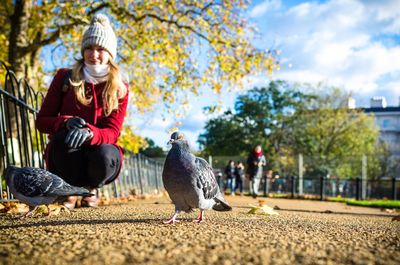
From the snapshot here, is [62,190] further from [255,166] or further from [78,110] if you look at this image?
[255,166]

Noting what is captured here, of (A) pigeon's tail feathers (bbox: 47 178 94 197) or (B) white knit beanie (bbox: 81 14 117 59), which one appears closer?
(A) pigeon's tail feathers (bbox: 47 178 94 197)

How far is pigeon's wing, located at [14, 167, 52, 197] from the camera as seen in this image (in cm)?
380

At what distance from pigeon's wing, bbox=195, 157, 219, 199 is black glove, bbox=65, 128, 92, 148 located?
1411mm

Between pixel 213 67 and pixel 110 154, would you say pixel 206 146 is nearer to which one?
pixel 213 67

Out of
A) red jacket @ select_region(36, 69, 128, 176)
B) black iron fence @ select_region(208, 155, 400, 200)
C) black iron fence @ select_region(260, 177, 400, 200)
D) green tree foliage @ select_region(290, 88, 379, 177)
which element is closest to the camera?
red jacket @ select_region(36, 69, 128, 176)

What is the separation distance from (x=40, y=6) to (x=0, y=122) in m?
9.45

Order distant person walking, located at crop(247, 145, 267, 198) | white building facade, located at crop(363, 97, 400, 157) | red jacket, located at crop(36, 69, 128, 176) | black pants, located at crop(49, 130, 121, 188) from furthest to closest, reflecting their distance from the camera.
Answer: white building facade, located at crop(363, 97, 400, 157), distant person walking, located at crop(247, 145, 267, 198), red jacket, located at crop(36, 69, 128, 176), black pants, located at crop(49, 130, 121, 188)

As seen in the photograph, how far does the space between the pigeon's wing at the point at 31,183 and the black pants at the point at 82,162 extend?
76cm

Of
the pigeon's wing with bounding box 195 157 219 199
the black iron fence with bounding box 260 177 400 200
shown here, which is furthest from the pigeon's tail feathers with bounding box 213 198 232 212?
the black iron fence with bounding box 260 177 400 200

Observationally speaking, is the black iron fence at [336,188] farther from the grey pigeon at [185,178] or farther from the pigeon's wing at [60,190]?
the grey pigeon at [185,178]

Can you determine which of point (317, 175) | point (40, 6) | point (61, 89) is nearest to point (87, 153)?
point (61, 89)

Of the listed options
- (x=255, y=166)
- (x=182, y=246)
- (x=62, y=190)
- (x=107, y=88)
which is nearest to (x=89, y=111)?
A: (x=107, y=88)

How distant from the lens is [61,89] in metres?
4.84

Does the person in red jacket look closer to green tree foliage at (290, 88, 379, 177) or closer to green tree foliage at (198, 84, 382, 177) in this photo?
green tree foliage at (198, 84, 382, 177)
